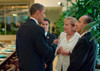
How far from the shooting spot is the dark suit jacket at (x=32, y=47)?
1.79m

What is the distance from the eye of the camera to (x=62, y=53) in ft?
6.46

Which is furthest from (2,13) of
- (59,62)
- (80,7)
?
(59,62)

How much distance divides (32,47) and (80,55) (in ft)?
1.92

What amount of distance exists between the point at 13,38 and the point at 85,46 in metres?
13.1

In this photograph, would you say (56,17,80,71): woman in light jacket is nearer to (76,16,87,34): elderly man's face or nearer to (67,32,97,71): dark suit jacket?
(76,16,87,34): elderly man's face

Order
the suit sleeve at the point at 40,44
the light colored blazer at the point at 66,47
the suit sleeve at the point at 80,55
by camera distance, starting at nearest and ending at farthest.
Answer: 1. the suit sleeve at the point at 80,55
2. the suit sleeve at the point at 40,44
3. the light colored blazer at the point at 66,47

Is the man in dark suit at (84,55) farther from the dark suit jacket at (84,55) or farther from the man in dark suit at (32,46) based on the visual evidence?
the man in dark suit at (32,46)

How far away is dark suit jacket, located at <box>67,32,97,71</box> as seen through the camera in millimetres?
1676

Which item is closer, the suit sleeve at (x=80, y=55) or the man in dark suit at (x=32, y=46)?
the suit sleeve at (x=80, y=55)

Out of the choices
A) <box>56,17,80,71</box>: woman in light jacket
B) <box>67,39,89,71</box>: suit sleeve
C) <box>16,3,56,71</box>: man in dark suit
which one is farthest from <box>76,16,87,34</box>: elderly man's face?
<box>16,3,56,71</box>: man in dark suit

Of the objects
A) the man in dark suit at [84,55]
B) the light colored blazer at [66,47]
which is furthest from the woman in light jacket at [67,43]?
the man in dark suit at [84,55]

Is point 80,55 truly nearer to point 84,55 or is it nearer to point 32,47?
point 84,55

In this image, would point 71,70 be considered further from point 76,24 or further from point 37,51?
point 76,24

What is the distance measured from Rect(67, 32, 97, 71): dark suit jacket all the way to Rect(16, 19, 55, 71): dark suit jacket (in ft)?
1.16
